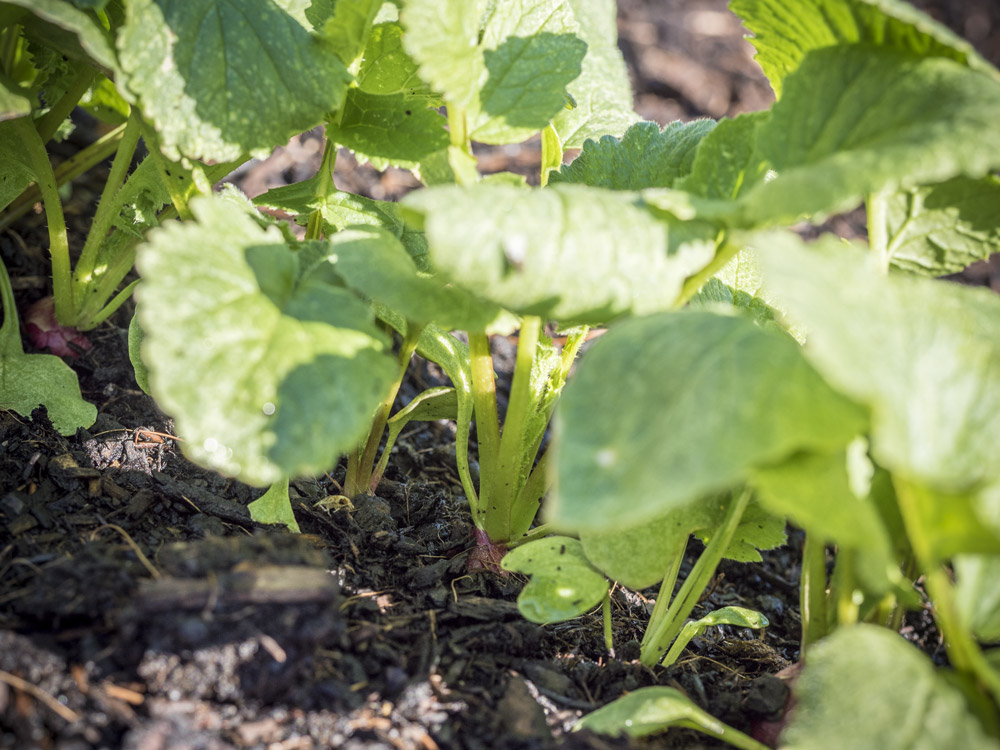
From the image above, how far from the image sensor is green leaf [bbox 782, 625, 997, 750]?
755mm

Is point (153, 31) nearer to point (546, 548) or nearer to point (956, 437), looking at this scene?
point (546, 548)

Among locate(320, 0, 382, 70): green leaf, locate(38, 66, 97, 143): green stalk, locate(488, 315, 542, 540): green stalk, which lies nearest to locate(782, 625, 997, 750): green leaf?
locate(488, 315, 542, 540): green stalk

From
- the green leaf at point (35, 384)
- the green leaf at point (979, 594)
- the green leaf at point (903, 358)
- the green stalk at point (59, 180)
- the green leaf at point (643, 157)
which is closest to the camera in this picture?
the green leaf at point (903, 358)

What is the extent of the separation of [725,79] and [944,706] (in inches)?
113

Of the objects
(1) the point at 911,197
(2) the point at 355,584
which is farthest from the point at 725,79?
(2) the point at 355,584

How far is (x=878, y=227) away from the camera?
3.78ft

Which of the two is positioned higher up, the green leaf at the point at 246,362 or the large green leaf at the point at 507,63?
the large green leaf at the point at 507,63

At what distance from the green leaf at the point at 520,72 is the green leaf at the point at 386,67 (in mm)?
212

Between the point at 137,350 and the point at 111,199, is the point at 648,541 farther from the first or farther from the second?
the point at 111,199

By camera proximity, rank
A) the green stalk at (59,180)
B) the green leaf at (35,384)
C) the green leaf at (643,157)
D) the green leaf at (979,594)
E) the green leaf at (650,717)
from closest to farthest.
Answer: the green leaf at (979,594), the green leaf at (650,717), the green leaf at (643,157), the green leaf at (35,384), the green stalk at (59,180)

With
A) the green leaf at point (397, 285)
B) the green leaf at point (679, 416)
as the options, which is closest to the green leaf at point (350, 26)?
the green leaf at point (397, 285)

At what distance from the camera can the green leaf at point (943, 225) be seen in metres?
1.17

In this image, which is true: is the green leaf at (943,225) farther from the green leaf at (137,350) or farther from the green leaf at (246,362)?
the green leaf at (137,350)

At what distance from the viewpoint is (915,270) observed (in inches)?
48.3
